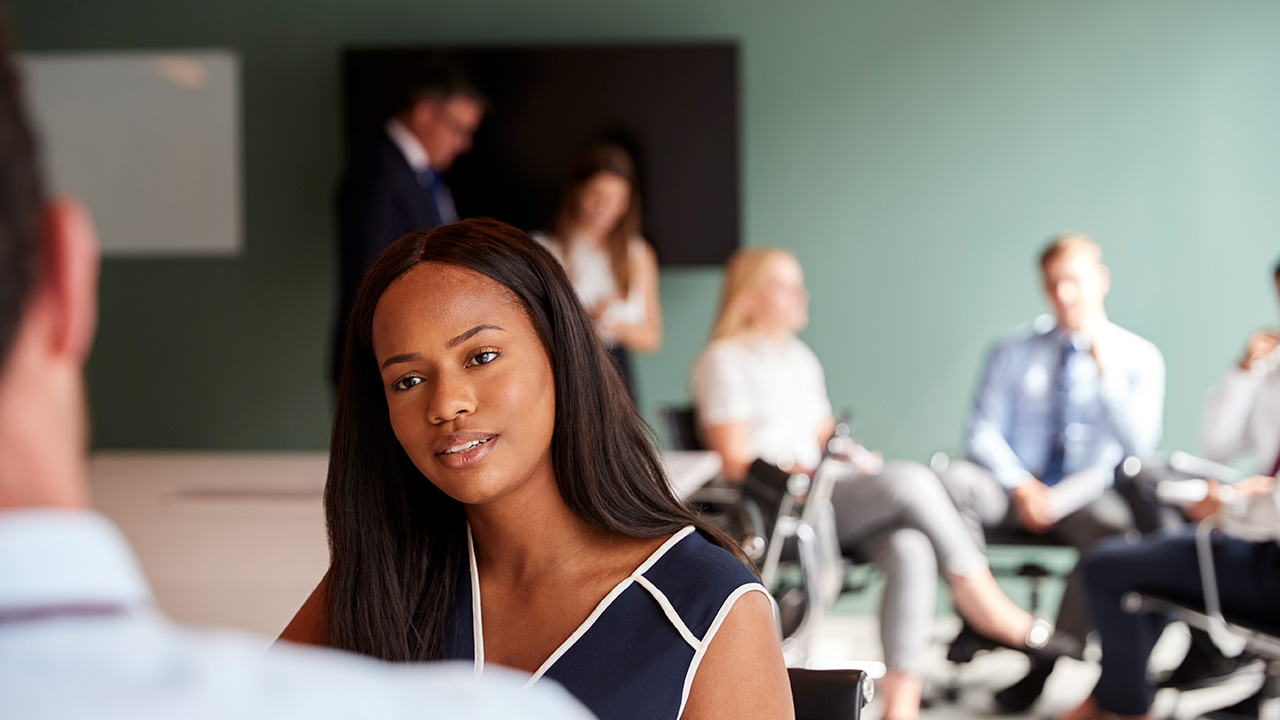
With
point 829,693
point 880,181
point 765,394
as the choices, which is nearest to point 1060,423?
point 765,394

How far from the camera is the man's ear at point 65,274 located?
1.15 feet

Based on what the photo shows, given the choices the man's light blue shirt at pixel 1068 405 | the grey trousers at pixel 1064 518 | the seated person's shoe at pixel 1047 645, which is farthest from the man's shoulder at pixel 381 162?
the seated person's shoe at pixel 1047 645

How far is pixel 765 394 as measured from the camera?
12.5 feet

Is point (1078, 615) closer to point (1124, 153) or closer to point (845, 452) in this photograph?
point (845, 452)

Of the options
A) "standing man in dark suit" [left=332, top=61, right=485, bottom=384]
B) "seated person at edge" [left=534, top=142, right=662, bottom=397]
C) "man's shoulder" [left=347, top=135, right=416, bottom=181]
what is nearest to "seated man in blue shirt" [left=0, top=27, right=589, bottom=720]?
"standing man in dark suit" [left=332, top=61, right=485, bottom=384]

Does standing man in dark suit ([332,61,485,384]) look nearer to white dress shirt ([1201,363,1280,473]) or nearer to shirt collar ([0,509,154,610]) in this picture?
white dress shirt ([1201,363,1280,473])

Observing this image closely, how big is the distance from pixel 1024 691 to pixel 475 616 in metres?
2.84

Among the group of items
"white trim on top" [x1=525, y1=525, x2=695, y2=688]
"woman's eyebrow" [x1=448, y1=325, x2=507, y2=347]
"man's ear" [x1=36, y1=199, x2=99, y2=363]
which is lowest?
→ "white trim on top" [x1=525, y1=525, x2=695, y2=688]

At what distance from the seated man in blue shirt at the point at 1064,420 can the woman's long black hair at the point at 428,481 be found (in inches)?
110

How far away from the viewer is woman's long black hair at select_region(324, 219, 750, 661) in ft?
4.09

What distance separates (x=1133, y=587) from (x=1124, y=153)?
2.08 m

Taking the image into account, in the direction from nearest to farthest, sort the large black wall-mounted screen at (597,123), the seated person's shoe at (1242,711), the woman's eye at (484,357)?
the woman's eye at (484,357) → the seated person's shoe at (1242,711) → the large black wall-mounted screen at (597,123)

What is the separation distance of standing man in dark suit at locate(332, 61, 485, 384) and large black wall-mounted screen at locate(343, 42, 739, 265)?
73 centimetres

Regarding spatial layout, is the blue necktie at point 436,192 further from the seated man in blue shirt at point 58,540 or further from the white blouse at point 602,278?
the seated man in blue shirt at point 58,540
